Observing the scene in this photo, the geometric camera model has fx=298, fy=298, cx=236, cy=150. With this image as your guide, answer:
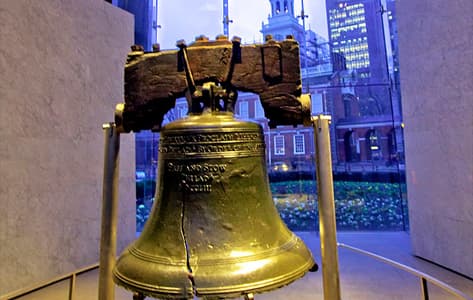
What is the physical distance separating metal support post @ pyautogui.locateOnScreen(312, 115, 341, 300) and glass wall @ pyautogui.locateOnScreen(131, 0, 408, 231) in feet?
14.8

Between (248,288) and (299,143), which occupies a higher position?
(299,143)

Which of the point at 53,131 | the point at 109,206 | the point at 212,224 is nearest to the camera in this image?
the point at 212,224

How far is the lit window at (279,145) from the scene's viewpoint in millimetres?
5934

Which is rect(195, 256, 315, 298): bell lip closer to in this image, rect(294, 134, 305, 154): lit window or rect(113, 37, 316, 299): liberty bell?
rect(113, 37, 316, 299): liberty bell

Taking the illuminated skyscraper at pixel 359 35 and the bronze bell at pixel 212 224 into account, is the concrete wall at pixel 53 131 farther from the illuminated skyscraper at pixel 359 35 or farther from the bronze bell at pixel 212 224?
the illuminated skyscraper at pixel 359 35

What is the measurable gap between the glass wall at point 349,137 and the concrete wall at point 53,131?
2.14 m

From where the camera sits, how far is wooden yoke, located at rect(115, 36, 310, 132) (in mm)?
1159

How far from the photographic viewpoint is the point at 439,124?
133 inches

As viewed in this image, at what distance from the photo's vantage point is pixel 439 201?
3.42m

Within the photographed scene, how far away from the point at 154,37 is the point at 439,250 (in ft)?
20.1

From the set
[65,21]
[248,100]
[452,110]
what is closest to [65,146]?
[65,21]

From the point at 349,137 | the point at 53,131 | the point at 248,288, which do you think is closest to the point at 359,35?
the point at 349,137

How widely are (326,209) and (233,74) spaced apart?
27.5 inches

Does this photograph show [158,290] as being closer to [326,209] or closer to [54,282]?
[326,209]
